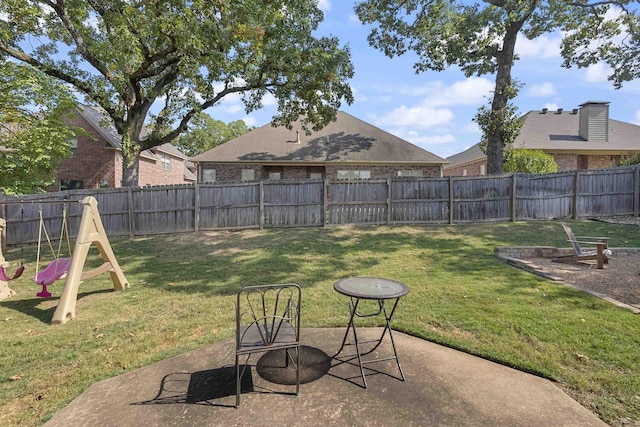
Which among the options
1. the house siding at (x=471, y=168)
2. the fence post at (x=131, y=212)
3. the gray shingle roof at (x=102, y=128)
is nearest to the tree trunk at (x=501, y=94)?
the house siding at (x=471, y=168)

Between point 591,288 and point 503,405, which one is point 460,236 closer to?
point 591,288

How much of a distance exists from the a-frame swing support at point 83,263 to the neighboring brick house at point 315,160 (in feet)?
43.7

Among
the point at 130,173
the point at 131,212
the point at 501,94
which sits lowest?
the point at 131,212

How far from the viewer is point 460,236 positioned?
32.9ft

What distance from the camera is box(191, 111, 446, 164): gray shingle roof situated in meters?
18.9

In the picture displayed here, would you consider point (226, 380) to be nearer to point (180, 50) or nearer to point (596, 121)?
point (180, 50)

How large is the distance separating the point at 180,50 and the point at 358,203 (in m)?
8.53

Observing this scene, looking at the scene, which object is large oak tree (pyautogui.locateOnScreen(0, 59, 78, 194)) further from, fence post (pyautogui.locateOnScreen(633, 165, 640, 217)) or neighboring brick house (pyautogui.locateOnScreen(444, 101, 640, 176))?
fence post (pyautogui.locateOnScreen(633, 165, 640, 217))

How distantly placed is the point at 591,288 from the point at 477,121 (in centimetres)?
1048

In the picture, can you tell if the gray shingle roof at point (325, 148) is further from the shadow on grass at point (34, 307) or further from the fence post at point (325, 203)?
the shadow on grass at point (34, 307)

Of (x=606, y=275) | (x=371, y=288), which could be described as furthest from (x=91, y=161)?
(x=606, y=275)

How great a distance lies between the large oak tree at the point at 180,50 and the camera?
11.1 m

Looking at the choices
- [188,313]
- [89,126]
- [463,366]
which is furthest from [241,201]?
[89,126]

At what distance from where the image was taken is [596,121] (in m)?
21.3
